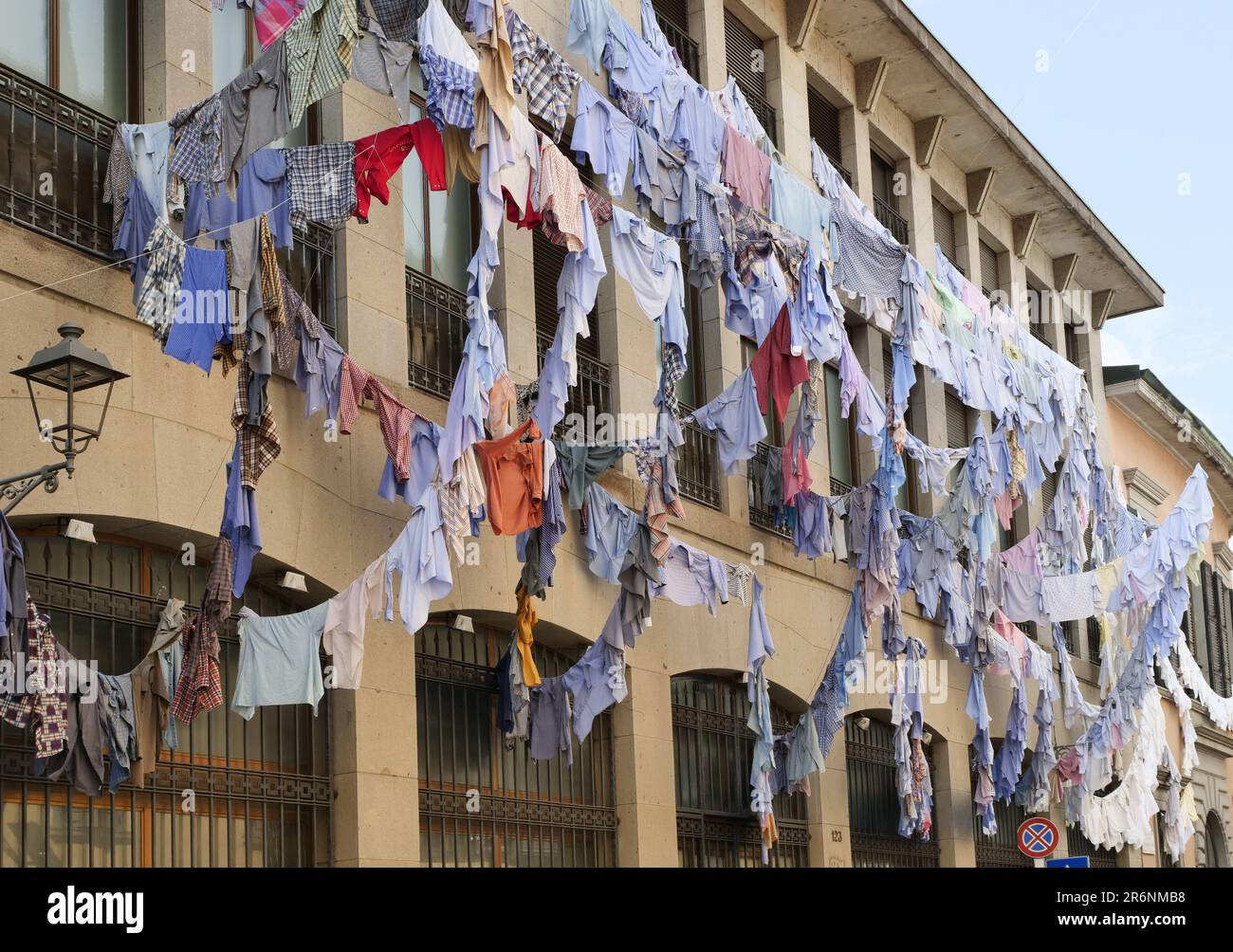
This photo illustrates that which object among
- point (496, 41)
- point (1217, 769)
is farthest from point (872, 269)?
point (1217, 769)

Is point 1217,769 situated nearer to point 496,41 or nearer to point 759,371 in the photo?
point 759,371

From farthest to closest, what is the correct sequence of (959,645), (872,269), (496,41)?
(959,645) → (872,269) → (496,41)

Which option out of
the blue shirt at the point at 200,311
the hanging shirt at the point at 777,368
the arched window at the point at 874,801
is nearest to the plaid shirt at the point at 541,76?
the blue shirt at the point at 200,311

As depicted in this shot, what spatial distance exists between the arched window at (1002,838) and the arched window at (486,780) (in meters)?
8.75

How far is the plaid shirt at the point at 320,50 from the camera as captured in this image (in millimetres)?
11250

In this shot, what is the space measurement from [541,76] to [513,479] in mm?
3138

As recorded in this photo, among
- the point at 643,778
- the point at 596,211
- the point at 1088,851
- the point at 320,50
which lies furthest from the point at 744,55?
the point at 1088,851

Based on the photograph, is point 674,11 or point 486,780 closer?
point 486,780

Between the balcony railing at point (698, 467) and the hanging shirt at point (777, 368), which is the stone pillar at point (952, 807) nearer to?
the balcony railing at point (698, 467)

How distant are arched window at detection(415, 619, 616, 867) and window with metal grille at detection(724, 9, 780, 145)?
8168 millimetres

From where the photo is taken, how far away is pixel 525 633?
1397cm

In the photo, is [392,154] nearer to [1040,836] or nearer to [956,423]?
[1040,836]

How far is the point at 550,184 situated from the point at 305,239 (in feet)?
8.03

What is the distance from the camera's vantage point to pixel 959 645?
20.8m
